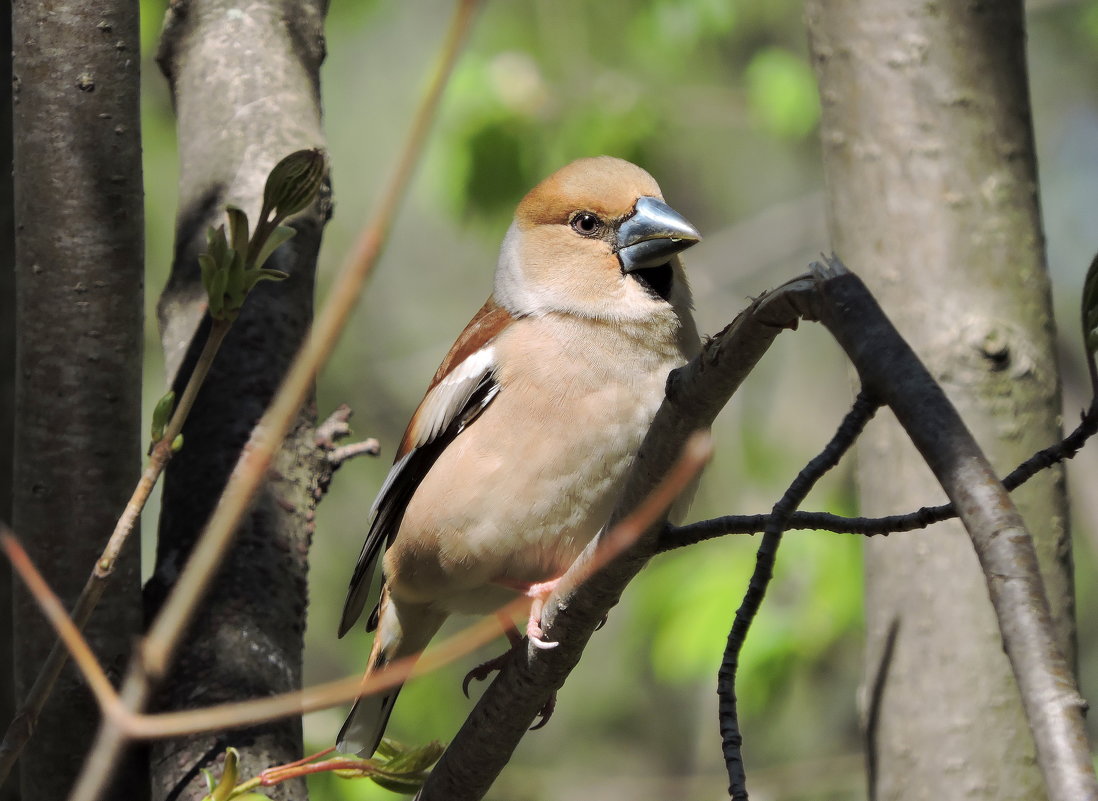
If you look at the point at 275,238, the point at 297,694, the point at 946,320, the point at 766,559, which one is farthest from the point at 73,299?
the point at 946,320

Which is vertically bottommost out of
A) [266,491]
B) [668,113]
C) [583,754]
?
[583,754]

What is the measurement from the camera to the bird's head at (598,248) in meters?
3.22

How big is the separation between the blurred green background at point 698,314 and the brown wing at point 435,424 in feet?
5.35

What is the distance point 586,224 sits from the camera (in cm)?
348

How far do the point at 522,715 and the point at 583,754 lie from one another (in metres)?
8.36

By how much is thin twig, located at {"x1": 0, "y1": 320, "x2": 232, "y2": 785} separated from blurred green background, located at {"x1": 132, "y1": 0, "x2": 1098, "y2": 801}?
9.71ft

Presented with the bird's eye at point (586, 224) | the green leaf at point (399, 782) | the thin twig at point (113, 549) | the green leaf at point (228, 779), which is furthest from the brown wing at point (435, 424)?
the thin twig at point (113, 549)

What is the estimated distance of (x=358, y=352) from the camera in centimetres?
977

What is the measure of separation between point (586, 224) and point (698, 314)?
4.22 m

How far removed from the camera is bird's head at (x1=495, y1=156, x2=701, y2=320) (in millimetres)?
3221

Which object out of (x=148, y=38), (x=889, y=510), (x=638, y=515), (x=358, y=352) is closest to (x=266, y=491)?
(x=638, y=515)

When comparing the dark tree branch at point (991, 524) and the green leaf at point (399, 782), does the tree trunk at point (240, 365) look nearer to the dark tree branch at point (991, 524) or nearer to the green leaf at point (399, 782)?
the green leaf at point (399, 782)

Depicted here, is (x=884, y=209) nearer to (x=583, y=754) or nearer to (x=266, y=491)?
(x=266, y=491)

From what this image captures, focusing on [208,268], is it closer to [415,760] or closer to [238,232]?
[238,232]
